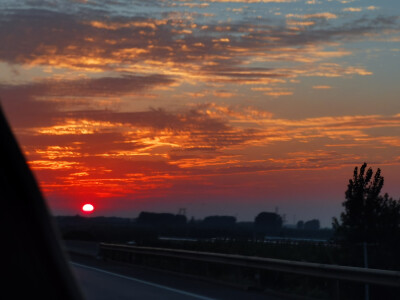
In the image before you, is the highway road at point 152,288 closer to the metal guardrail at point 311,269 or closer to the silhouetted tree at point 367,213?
the metal guardrail at point 311,269

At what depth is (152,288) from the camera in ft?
59.9

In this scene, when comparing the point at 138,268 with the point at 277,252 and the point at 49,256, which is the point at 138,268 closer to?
the point at 277,252

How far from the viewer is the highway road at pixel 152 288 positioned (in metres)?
16.2

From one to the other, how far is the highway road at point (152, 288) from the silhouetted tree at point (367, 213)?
6.68 m

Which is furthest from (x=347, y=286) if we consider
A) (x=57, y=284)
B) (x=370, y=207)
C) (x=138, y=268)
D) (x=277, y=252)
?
(x=57, y=284)

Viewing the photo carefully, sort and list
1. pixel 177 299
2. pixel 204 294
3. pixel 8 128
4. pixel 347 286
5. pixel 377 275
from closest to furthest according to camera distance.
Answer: pixel 8 128, pixel 377 275, pixel 177 299, pixel 204 294, pixel 347 286

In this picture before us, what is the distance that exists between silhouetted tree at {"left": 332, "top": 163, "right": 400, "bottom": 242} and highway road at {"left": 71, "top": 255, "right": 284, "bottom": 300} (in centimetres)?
668

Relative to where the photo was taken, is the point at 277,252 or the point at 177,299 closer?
the point at 177,299

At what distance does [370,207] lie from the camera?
2578 centimetres

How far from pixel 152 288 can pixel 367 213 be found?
10.3 meters

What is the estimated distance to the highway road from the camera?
16195mm

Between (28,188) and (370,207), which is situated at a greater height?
(370,207)

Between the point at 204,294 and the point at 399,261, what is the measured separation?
791 centimetres

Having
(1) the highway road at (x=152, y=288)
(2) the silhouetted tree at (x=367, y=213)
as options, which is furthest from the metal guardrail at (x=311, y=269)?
(2) the silhouetted tree at (x=367, y=213)
